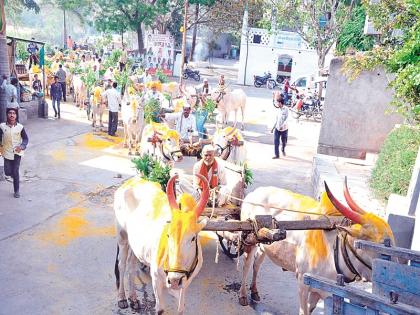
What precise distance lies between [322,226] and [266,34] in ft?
86.7

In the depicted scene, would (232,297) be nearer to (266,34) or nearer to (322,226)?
(322,226)

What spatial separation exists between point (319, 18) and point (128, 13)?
12022 mm

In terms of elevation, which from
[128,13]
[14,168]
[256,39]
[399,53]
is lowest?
[14,168]

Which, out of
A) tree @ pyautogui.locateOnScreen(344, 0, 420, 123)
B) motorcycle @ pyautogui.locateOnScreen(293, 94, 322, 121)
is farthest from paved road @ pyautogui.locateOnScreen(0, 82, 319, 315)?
motorcycle @ pyautogui.locateOnScreen(293, 94, 322, 121)

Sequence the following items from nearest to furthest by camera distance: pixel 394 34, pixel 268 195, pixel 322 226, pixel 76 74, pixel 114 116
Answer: pixel 322 226, pixel 268 195, pixel 394 34, pixel 114 116, pixel 76 74

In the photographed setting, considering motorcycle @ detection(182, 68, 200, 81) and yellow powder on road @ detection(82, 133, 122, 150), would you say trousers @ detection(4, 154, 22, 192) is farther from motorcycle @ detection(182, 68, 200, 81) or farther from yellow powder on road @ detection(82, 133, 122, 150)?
motorcycle @ detection(182, 68, 200, 81)

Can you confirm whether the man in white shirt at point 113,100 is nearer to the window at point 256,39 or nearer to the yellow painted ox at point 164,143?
the yellow painted ox at point 164,143

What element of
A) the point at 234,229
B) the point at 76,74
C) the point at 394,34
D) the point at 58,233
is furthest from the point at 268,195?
the point at 76,74

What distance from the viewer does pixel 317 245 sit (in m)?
4.86

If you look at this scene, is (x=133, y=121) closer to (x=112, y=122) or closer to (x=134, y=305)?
(x=112, y=122)

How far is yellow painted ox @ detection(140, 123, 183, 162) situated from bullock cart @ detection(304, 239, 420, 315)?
5276 millimetres

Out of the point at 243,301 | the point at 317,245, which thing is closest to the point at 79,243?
the point at 243,301

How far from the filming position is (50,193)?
9.32 meters

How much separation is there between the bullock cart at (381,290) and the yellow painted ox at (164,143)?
5.28 metres
